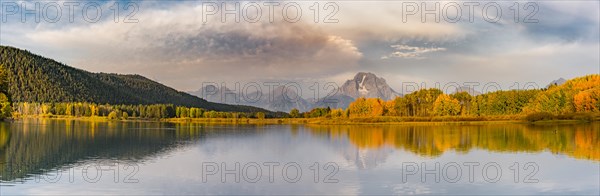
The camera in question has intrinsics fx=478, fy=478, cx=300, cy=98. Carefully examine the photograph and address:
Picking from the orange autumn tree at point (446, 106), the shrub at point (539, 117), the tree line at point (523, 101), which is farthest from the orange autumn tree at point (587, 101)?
the orange autumn tree at point (446, 106)

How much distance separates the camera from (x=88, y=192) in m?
28.9

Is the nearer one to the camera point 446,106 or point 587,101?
point 587,101

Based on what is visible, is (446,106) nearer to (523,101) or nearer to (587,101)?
(523,101)

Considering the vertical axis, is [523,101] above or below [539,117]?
above

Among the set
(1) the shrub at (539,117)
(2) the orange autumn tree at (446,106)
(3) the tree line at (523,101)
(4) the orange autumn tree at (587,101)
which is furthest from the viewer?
(2) the orange autumn tree at (446,106)

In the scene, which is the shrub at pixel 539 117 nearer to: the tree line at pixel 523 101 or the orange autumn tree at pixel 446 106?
the tree line at pixel 523 101

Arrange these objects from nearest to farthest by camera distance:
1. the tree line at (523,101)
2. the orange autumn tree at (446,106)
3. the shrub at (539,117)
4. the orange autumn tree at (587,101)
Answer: the shrub at (539,117) < the orange autumn tree at (587,101) < the tree line at (523,101) < the orange autumn tree at (446,106)

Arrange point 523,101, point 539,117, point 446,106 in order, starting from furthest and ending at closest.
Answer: point 446,106 < point 523,101 < point 539,117

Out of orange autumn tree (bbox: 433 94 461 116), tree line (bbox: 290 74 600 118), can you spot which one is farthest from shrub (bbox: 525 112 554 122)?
orange autumn tree (bbox: 433 94 461 116)

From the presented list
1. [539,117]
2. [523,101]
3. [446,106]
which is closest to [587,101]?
[523,101]

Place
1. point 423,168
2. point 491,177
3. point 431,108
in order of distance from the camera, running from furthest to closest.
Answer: point 431,108 → point 423,168 → point 491,177

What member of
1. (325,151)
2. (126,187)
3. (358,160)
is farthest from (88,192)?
(325,151)

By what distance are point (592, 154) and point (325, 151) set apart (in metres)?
28.4

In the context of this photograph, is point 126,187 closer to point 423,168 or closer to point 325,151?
point 423,168
